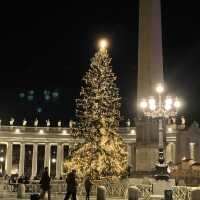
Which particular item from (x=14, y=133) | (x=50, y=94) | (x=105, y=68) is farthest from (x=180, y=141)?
(x=50, y=94)

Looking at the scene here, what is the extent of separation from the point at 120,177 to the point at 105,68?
9.55 metres

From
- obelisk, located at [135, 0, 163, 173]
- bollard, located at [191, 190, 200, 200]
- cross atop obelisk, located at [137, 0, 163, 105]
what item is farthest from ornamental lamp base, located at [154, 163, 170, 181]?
cross atop obelisk, located at [137, 0, 163, 105]

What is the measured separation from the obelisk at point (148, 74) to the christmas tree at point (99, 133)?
24.5 feet

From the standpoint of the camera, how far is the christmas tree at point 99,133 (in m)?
42.3

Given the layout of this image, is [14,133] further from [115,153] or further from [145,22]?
[145,22]

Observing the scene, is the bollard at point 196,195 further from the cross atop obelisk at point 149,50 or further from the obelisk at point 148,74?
the cross atop obelisk at point 149,50

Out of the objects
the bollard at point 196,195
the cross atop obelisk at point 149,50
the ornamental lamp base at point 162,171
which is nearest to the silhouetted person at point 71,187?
the ornamental lamp base at point 162,171

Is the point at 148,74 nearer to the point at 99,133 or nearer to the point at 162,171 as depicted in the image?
the point at 162,171

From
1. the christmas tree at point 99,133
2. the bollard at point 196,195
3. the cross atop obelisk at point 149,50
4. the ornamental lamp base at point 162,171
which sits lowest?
the bollard at point 196,195

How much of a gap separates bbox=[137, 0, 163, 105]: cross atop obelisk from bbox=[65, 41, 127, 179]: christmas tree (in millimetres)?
8879

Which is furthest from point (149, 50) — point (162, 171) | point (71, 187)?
point (71, 187)

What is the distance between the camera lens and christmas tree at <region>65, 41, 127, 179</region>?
42344 mm

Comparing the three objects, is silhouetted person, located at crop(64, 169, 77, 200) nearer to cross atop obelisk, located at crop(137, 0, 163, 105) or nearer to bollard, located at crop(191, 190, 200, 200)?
bollard, located at crop(191, 190, 200, 200)

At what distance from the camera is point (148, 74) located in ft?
113
